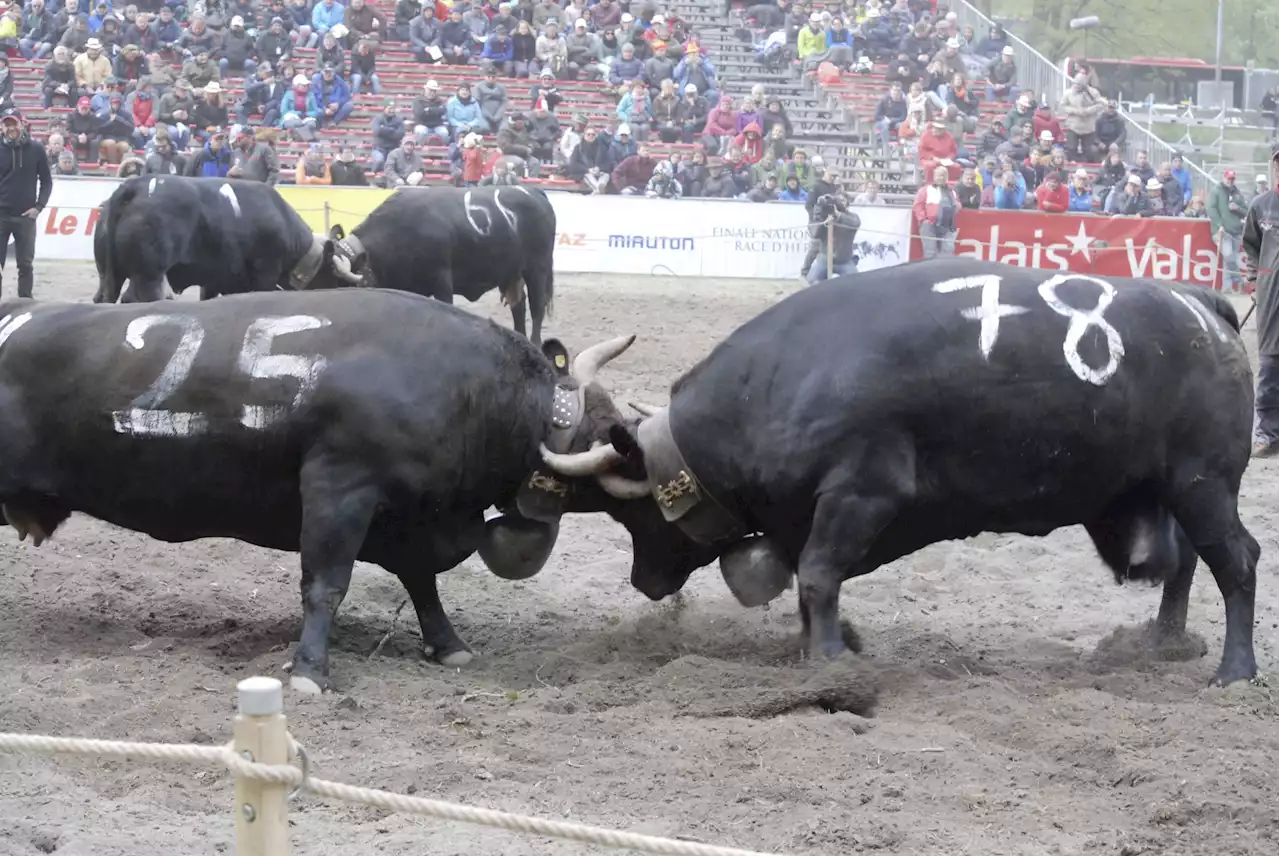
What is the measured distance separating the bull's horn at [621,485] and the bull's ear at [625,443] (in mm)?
92

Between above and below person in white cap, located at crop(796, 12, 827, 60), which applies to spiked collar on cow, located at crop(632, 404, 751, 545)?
below

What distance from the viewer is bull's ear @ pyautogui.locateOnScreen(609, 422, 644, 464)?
664cm

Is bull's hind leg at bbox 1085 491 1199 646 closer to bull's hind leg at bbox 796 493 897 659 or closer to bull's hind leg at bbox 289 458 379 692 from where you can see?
bull's hind leg at bbox 796 493 897 659

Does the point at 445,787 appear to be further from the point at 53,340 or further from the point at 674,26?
the point at 674,26

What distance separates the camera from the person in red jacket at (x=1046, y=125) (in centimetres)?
2683

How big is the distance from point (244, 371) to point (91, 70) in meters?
19.9

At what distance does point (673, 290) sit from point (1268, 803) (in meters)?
14.4

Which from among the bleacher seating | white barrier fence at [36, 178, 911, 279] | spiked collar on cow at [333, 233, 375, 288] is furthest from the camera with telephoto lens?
spiked collar on cow at [333, 233, 375, 288]

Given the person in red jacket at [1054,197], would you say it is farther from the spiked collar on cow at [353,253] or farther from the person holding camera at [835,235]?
the spiked collar on cow at [353,253]

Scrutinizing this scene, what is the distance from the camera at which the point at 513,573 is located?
7.25 meters

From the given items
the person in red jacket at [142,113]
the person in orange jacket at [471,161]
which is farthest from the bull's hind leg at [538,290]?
the person in red jacket at [142,113]

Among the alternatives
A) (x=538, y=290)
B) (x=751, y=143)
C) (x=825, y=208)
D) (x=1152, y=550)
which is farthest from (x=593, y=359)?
(x=751, y=143)

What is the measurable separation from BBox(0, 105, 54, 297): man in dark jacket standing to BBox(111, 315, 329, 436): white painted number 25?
31.8 feet

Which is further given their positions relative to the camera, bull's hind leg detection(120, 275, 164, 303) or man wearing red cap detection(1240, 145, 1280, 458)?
bull's hind leg detection(120, 275, 164, 303)
